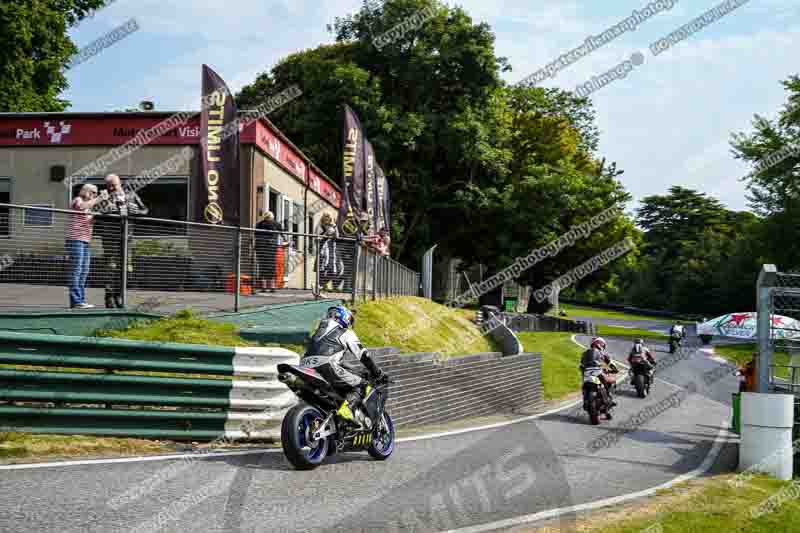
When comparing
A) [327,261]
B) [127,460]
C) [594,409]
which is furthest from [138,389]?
[594,409]

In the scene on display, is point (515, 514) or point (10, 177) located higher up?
point (10, 177)

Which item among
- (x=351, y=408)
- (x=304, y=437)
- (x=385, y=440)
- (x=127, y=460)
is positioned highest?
(x=351, y=408)

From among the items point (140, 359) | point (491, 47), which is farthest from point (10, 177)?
point (491, 47)

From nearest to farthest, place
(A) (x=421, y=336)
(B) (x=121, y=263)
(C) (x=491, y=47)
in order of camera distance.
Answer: (B) (x=121, y=263) → (A) (x=421, y=336) → (C) (x=491, y=47)

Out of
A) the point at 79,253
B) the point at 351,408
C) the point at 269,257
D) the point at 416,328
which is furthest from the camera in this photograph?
the point at 416,328

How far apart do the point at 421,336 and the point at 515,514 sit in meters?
10.8

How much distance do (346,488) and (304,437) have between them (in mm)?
800

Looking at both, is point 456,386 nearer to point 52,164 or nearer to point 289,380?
point 289,380

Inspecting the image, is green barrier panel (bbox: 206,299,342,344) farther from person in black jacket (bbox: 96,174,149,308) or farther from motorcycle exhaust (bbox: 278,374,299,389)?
motorcycle exhaust (bbox: 278,374,299,389)

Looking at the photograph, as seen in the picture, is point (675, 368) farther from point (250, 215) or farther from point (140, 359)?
point (140, 359)

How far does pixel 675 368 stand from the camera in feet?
108

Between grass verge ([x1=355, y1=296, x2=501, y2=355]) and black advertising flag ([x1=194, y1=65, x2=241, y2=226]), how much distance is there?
122 inches

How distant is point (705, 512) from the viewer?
7008 mm

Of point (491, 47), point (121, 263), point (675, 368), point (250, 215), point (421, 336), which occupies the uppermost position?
point (491, 47)
